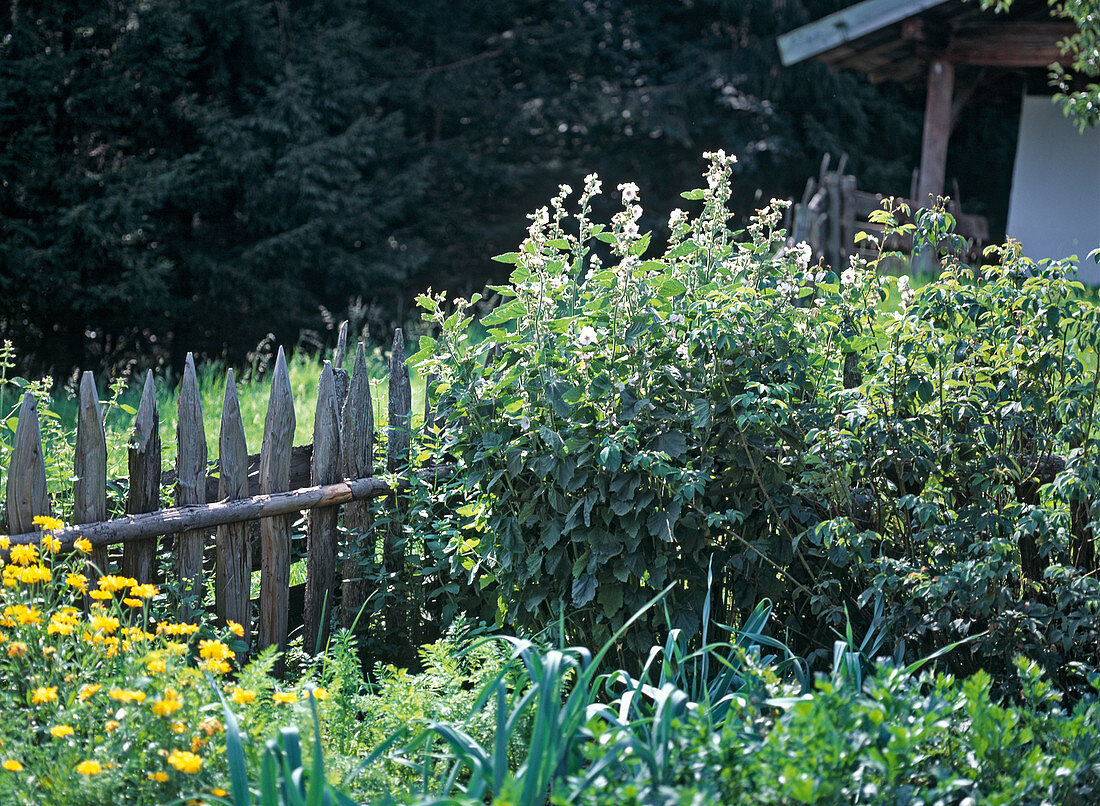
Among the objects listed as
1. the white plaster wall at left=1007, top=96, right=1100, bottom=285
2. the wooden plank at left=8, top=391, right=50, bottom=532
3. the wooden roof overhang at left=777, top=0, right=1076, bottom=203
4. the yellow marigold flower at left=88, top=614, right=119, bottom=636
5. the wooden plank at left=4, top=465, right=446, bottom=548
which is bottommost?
the yellow marigold flower at left=88, top=614, right=119, bottom=636

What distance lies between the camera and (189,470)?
3.34 meters

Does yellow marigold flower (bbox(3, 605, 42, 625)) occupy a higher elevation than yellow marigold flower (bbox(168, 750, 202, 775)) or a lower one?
higher

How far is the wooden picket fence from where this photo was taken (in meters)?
3.12

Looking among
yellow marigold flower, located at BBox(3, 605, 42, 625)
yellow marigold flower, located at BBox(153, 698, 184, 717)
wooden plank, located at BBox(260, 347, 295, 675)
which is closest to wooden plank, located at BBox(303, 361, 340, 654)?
wooden plank, located at BBox(260, 347, 295, 675)

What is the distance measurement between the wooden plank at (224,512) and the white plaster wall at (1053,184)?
10.1 meters

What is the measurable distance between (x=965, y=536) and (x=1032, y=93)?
1172cm

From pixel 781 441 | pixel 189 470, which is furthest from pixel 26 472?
pixel 781 441

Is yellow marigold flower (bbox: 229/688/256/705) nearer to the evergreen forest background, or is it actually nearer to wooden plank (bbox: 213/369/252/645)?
wooden plank (bbox: 213/369/252/645)

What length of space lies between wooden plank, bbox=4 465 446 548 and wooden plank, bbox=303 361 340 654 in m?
0.07

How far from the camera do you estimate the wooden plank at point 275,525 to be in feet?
11.6

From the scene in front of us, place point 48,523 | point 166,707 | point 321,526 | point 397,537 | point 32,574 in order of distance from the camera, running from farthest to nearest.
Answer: point 397,537 → point 321,526 → point 48,523 → point 32,574 → point 166,707

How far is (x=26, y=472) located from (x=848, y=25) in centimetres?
930

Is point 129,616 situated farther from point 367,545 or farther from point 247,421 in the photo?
point 247,421

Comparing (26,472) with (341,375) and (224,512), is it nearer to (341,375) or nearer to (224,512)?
(224,512)
